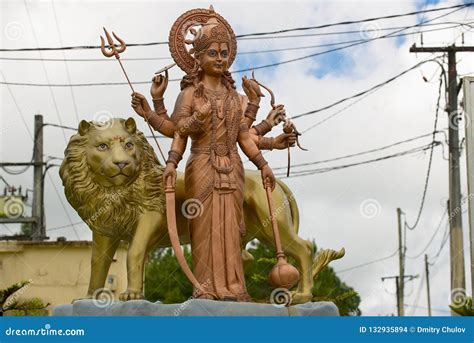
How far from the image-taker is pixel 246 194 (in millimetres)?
8695

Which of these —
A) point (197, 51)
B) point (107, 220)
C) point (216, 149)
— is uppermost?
point (197, 51)

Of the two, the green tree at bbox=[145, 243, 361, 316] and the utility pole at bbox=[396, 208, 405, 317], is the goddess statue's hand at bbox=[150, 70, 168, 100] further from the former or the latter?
the utility pole at bbox=[396, 208, 405, 317]

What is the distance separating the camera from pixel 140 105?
8352 millimetres

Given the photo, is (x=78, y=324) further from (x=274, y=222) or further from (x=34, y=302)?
(x=34, y=302)

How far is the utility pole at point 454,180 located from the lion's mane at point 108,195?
6129 millimetres

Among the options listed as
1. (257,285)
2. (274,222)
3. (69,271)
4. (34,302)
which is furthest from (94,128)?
(257,285)

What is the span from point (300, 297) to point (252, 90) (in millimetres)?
1792

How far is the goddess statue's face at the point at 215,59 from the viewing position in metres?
8.45

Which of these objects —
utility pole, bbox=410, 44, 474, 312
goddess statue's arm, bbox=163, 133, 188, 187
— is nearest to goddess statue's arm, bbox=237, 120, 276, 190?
goddess statue's arm, bbox=163, 133, 188, 187

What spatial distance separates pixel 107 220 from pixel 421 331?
276 cm

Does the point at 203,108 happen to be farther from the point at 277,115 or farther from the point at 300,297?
the point at 300,297

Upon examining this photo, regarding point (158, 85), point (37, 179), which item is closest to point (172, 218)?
point (158, 85)

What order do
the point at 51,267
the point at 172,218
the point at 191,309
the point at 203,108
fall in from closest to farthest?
the point at 191,309 < the point at 172,218 < the point at 203,108 < the point at 51,267

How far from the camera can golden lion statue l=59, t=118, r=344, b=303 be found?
8484mm
